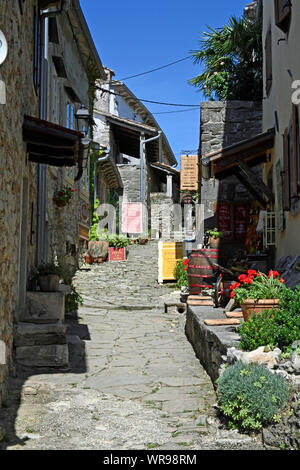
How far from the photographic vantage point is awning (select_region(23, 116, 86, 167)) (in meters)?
5.71

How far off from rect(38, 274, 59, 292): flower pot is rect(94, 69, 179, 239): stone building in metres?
12.3

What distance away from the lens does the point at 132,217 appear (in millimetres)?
25078

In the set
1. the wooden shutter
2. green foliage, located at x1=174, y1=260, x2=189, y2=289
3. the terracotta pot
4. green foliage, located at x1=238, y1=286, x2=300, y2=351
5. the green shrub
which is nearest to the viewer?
the green shrub

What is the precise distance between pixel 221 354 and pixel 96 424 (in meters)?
1.36

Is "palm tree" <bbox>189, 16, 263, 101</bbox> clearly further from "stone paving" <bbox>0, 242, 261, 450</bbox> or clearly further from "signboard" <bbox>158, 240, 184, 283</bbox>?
"stone paving" <bbox>0, 242, 261, 450</bbox>

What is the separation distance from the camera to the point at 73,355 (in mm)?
6285

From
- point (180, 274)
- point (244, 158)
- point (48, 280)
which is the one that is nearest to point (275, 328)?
point (48, 280)

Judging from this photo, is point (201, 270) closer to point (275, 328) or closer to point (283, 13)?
point (283, 13)

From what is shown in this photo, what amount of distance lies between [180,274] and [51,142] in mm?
7861

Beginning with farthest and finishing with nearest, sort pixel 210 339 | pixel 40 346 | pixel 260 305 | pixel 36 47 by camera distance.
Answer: pixel 36 47 < pixel 40 346 < pixel 210 339 < pixel 260 305

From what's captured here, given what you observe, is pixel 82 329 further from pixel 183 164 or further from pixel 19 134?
pixel 183 164

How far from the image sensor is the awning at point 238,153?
910 cm

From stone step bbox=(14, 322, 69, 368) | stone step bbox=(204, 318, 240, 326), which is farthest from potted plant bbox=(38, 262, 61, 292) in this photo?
stone step bbox=(204, 318, 240, 326)

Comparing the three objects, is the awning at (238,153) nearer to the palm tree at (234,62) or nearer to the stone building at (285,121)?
the stone building at (285,121)
